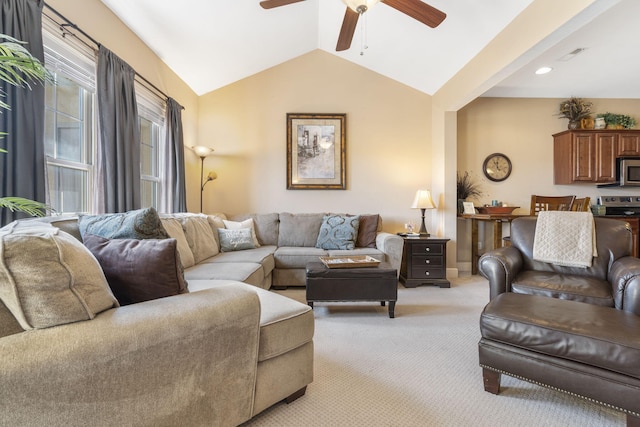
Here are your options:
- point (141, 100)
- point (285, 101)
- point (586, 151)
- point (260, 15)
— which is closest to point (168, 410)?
point (141, 100)

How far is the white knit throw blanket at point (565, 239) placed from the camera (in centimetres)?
222

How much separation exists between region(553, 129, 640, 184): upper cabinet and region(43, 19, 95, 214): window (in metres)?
5.66

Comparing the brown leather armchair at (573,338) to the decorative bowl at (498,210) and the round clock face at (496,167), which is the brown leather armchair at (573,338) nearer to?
the decorative bowl at (498,210)

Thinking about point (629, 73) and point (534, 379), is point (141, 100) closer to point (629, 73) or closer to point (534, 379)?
point (534, 379)

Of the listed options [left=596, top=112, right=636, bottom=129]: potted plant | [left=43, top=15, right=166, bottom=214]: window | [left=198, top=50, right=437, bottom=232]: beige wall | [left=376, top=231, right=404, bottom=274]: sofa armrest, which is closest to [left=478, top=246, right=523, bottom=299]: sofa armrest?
[left=376, top=231, right=404, bottom=274]: sofa armrest

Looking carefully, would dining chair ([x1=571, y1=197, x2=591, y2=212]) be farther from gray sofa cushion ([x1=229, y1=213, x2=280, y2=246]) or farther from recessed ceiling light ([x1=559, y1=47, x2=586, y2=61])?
gray sofa cushion ([x1=229, y1=213, x2=280, y2=246])

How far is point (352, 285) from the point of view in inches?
97.6

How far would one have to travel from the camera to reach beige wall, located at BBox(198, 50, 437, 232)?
4.27 metres

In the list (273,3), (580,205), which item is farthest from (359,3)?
(580,205)

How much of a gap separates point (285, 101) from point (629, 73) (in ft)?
14.4

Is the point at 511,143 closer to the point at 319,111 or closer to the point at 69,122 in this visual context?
the point at 319,111

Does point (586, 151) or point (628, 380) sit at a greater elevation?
point (586, 151)

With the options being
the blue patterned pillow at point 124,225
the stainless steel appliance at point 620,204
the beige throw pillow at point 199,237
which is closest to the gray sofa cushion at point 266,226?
the beige throw pillow at point 199,237

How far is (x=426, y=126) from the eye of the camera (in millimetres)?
4297
